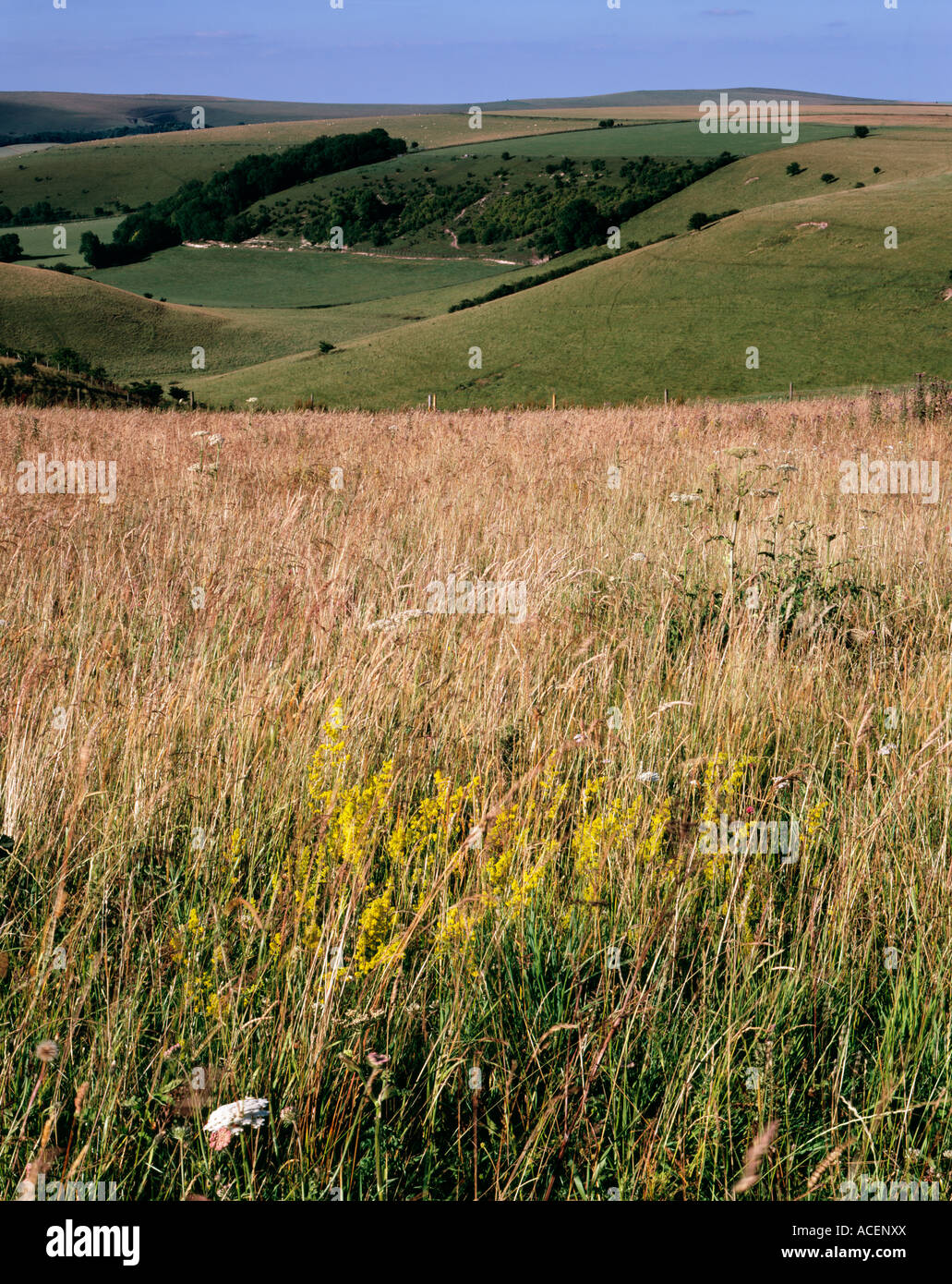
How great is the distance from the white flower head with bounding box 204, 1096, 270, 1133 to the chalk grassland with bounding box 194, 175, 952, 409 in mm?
38835

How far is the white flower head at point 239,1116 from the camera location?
59.4 inches

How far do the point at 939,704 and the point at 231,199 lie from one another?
142 metres

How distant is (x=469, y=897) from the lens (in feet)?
6.84

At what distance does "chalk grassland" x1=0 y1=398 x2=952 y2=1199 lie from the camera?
1.78 metres

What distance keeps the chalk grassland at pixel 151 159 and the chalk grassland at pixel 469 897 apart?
159 meters

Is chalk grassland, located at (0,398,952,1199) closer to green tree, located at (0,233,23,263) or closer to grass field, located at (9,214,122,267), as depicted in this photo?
grass field, located at (9,214,122,267)

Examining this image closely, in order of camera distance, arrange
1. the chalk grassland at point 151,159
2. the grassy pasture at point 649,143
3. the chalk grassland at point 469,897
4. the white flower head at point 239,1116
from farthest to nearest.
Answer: the chalk grassland at point 151,159 < the grassy pasture at point 649,143 < the chalk grassland at point 469,897 < the white flower head at point 239,1116

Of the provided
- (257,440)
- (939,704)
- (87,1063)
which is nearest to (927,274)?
(257,440)

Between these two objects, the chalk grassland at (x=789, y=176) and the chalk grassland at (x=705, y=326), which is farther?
the chalk grassland at (x=789, y=176)

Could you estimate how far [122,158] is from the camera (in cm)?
15762

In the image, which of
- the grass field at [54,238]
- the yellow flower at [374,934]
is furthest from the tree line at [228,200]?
the yellow flower at [374,934]

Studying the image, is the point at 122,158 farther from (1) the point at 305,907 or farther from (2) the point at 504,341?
(1) the point at 305,907

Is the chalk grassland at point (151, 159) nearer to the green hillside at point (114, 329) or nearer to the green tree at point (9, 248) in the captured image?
the green tree at point (9, 248)

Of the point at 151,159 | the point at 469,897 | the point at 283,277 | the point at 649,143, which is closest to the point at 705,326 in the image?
the point at 469,897
